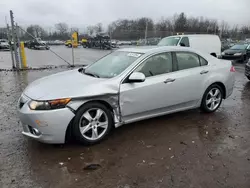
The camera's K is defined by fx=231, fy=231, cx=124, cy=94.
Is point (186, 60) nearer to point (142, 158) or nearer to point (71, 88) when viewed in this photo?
point (142, 158)

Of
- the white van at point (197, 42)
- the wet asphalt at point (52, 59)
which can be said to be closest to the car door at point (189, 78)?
the white van at point (197, 42)

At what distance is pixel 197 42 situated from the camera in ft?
41.6

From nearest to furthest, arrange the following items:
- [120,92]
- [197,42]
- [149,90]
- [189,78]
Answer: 1. [120,92]
2. [149,90]
3. [189,78]
4. [197,42]

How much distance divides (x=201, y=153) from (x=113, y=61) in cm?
234

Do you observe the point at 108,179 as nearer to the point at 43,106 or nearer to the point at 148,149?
the point at 148,149

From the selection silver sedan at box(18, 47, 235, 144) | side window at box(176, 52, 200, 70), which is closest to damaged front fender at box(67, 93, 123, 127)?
silver sedan at box(18, 47, 235, 144)

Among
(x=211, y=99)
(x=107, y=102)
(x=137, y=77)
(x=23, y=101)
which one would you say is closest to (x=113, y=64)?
(x=137, y=77)

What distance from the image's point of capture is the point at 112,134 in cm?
421

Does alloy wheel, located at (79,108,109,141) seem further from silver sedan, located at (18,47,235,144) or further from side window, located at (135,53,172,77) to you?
side window, located at (135,53,172,77)

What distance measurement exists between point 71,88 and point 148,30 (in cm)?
2773

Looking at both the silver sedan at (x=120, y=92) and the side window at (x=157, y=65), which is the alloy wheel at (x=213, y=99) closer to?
the silver sedan at (x=120, y=92)

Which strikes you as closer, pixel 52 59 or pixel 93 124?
pixel 93 124

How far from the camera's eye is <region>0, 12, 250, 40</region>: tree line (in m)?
30.1

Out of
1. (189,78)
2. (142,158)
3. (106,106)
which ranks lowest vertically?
(142,158)
